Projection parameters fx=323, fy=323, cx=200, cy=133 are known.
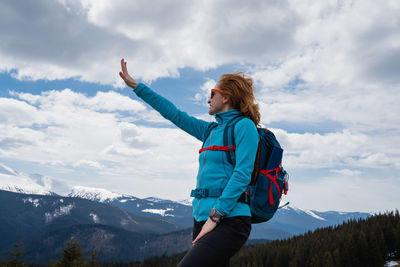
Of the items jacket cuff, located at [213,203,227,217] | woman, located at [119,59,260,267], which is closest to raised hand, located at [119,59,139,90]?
woman, located at [119,59,260,267]

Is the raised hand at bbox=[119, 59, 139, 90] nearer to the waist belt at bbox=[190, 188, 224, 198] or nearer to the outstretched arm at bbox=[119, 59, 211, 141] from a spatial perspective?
the outstretched arm at bbox=[119, 59, 211, 141]

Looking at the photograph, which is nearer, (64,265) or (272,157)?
(272,157)

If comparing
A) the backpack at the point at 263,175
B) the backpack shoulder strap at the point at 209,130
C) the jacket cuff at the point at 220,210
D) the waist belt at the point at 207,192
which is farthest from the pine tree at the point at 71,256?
the jacket cuff at the point at 220,210

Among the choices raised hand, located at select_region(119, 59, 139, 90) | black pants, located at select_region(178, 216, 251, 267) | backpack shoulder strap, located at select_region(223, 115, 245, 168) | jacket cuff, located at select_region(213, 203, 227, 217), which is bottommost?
black pants, located at select_region(178, 216, 251, 267)

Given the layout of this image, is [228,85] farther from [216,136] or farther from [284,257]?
[284,257]

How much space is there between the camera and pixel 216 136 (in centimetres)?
367

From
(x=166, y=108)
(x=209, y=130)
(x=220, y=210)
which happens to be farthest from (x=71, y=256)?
(x=220, y=210)

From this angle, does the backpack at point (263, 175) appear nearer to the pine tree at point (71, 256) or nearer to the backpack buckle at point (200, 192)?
the backpack buckle at point (200, 192)

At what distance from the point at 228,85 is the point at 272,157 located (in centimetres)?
98

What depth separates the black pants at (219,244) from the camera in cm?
304

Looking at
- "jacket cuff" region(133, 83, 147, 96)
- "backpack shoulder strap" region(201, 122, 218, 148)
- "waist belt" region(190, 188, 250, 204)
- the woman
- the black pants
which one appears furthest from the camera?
"jacket cuff" region(133, 83, 147, 96)

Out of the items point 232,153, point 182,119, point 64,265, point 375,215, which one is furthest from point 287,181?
point 64,265

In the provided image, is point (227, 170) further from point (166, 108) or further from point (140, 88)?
point (140, 88)

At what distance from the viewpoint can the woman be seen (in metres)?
3.15
